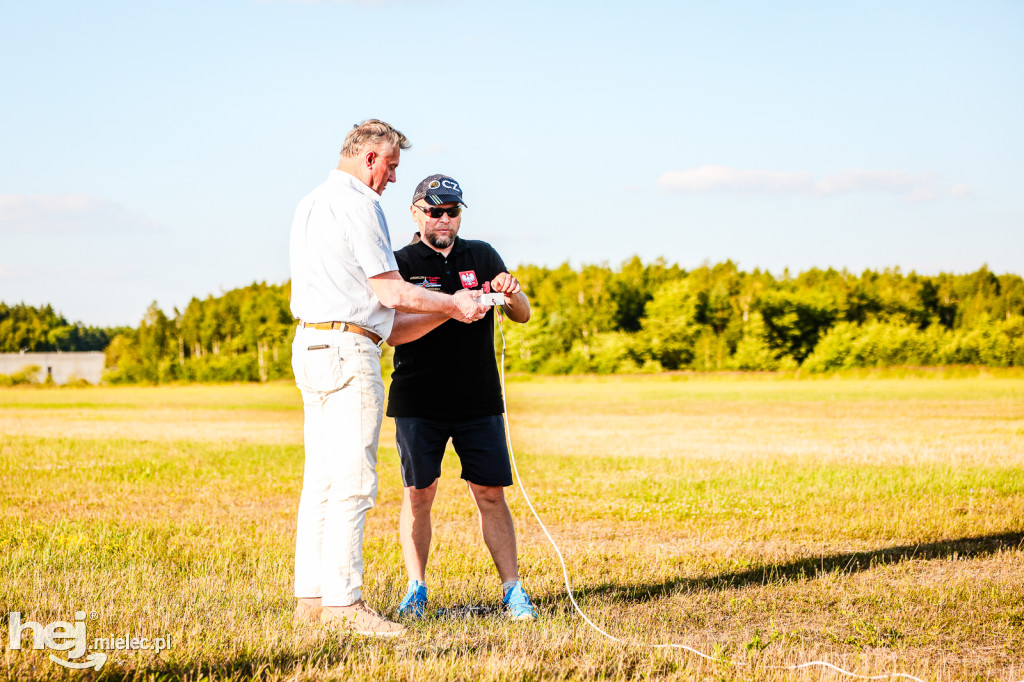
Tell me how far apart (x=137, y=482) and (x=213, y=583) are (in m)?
7.91

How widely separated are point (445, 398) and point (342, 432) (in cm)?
113

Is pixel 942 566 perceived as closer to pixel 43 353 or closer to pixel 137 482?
pixel 137 482

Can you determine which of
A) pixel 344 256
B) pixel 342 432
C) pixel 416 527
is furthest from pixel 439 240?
pixel 416 527

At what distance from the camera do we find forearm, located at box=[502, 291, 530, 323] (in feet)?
18.4

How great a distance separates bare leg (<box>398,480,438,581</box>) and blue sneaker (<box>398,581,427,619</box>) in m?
0.11

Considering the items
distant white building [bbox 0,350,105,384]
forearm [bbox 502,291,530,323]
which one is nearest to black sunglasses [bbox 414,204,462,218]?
forearm [bbox 502,291,530,323]

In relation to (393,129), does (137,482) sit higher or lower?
lower

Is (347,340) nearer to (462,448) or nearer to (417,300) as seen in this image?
(417,300)

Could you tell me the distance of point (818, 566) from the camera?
7.35 metres

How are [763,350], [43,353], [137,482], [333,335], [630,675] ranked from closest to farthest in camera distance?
[630,675] < [333,335] < [137,482] < [763,350] < [43,353]

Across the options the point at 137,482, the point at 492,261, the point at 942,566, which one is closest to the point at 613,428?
the point at 137,482

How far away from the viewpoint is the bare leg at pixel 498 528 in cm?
586

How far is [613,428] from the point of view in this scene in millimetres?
24516

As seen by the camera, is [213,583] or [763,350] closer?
[213,583]
